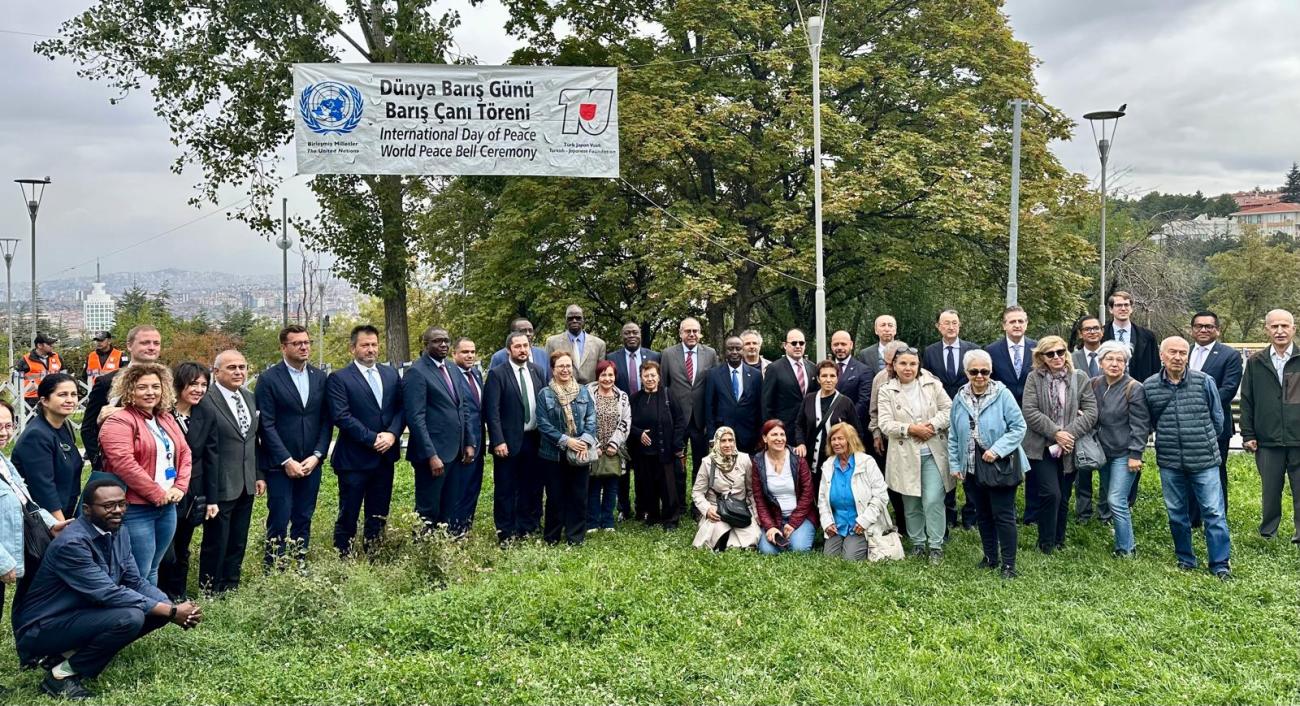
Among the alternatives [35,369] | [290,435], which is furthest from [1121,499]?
[35,369]

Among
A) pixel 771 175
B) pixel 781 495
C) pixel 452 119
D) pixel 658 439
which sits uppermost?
pixel 771 175

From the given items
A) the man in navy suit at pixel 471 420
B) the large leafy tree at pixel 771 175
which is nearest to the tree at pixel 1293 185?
the large leafy tree at pixel 771 175

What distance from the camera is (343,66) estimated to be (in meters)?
9.88

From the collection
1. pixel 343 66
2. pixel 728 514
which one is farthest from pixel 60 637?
pixel 343 66

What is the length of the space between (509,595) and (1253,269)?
45912mm

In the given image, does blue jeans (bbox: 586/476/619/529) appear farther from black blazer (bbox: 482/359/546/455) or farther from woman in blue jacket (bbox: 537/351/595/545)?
black blazer (bbox: 482/359/546/455)

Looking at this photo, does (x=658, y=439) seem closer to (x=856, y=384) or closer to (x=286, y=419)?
(x=856, y=384)

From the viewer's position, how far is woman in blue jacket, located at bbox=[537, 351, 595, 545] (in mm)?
7348

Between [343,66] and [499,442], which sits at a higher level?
[343,66]

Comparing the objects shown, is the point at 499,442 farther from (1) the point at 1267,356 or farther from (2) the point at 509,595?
(1) the point at 1267,356

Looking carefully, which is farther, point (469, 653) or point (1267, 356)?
point (1267, 356)

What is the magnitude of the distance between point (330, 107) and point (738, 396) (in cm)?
592

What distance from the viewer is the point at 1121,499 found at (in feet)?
22.3

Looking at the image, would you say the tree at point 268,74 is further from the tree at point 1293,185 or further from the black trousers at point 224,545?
the tree at point 1293,185
